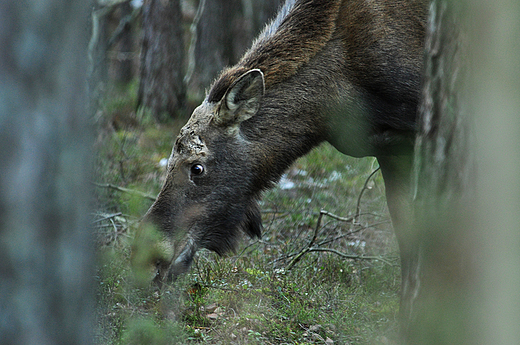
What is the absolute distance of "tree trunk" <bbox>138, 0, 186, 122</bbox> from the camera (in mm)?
12078

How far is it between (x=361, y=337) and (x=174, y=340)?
1427 mm

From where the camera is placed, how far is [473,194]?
256 cm

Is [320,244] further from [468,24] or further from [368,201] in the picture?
[468,24]

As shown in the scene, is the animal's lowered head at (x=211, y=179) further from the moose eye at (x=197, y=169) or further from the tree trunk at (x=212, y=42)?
the tree trunk at (x=212, y=42)

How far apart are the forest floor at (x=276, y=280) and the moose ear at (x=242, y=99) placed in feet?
3.51

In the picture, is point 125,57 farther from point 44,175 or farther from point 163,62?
point 44,175

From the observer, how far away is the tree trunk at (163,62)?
39.6 feet

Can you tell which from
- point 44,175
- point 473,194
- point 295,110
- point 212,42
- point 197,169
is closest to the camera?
point 44,175

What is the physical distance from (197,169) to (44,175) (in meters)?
3.11

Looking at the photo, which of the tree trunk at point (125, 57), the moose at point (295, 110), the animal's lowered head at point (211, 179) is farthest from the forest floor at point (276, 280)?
the tree trunk at point (125, 57)

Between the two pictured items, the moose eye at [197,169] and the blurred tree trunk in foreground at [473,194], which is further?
the moose eye at [197,169]

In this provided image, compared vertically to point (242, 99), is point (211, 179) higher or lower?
lower

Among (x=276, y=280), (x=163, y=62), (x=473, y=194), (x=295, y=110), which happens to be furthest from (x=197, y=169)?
(x=163, y=62)

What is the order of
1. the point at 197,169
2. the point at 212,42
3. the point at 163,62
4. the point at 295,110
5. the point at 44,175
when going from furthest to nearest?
the point at 212,42
the point at 163,62
the point at 295,110
the point at 197,169
the point at 44,175
